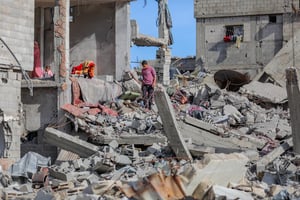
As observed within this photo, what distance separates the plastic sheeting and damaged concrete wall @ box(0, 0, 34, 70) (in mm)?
2615

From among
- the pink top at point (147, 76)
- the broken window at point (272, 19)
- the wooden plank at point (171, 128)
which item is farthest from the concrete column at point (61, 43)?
the broken window at point (272, 19)

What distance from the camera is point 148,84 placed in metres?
16.9

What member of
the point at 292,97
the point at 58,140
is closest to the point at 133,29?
the point at 58,140

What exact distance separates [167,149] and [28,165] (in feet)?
9.67

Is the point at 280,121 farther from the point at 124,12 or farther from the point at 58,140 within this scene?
the point at 124,12

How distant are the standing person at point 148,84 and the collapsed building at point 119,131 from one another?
42 centimetres

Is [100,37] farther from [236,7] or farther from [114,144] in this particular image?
[236,7]

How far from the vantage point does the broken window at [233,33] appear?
29458mm

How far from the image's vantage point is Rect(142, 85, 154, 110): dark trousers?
16984 millimetres

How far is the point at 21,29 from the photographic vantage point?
15.5m

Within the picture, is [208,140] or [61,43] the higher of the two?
[61,43]

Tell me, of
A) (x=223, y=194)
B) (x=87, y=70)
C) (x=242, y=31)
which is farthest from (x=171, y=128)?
(x=242, y=31)

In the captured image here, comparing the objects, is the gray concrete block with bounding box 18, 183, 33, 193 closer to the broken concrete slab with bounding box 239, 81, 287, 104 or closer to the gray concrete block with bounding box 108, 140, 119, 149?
the gray concrete block with bounding box 108, 140, 119, 149

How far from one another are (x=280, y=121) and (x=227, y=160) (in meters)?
6.30
